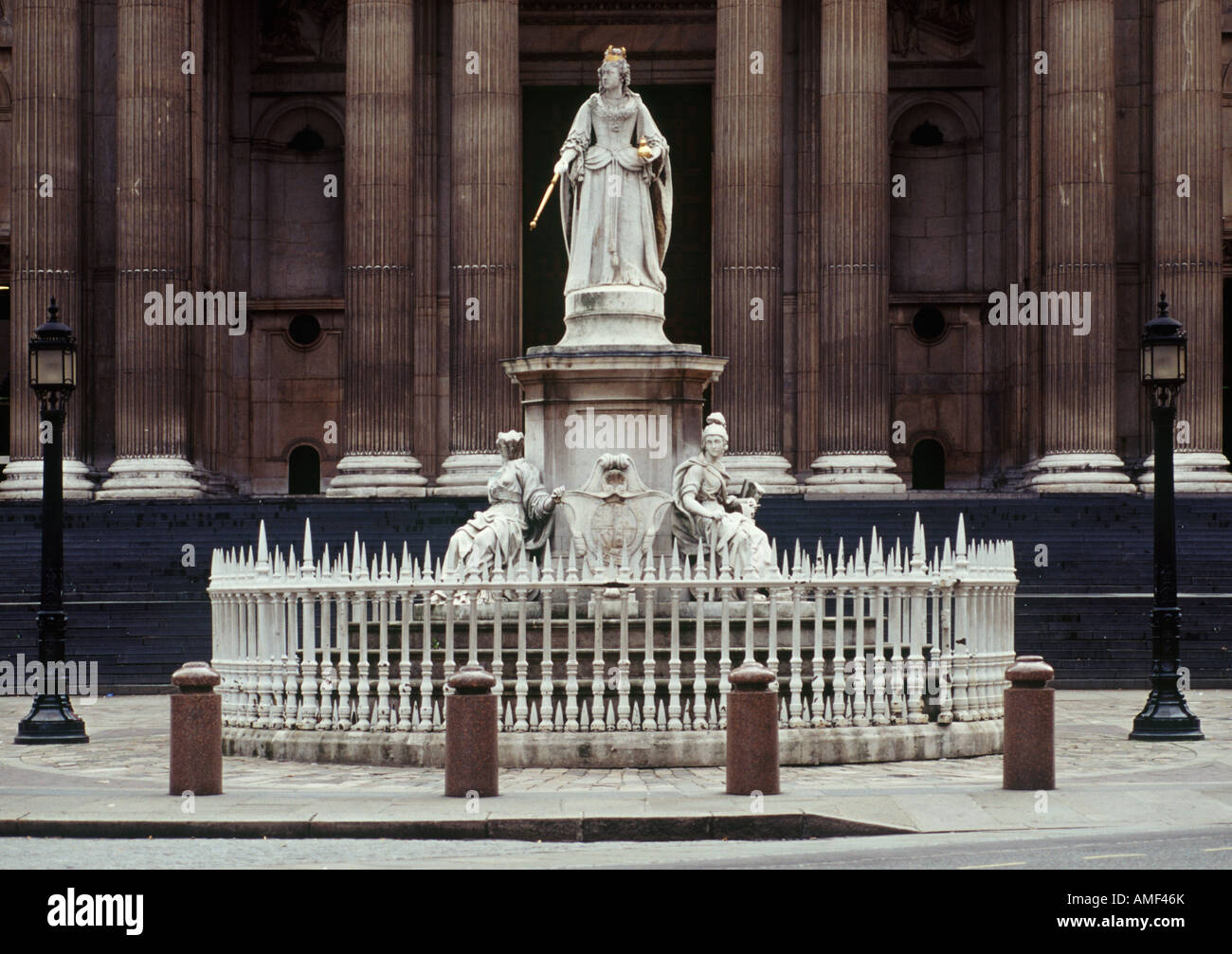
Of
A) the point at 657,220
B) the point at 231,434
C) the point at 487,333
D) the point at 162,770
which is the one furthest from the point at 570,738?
the point at 231,434

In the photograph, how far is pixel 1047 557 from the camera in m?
35.4

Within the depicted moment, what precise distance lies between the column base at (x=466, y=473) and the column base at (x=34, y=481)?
6.80 metres

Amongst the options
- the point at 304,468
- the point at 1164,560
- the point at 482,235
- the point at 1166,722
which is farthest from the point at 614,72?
the point at 304,468

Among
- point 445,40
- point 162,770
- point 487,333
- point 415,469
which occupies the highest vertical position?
point 445,40

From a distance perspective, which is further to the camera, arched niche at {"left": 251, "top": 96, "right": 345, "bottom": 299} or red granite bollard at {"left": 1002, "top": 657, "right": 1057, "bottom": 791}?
arched niche at {"left": 251, "top": 96, "right": 345, "bottom": 299}

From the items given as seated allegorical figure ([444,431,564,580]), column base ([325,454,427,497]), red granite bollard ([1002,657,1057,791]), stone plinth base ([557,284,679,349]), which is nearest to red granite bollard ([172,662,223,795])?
seated allegorical figure ([444,431,564,580])

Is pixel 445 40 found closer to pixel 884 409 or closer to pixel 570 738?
pixel 884 409

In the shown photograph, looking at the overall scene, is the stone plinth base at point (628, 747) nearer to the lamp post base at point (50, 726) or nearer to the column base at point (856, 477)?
the lamp post base at point (50, 726)

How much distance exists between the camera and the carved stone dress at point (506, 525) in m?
20.2

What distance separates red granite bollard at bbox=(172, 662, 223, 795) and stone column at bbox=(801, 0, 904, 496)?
26.5 meters

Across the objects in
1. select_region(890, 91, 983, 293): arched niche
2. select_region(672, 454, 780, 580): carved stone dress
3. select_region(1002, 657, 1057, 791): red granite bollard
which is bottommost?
select_region(1002, 657, 1057, 791): red granite bollard

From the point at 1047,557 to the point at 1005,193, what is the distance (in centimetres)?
1573

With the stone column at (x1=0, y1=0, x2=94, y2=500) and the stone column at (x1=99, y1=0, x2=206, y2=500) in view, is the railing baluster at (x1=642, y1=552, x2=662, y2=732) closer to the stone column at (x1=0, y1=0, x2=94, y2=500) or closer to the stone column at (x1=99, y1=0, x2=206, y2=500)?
the stone column at (x1=99, y1=0, x2=206, y2=500)

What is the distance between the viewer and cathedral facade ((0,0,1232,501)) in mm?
42625
